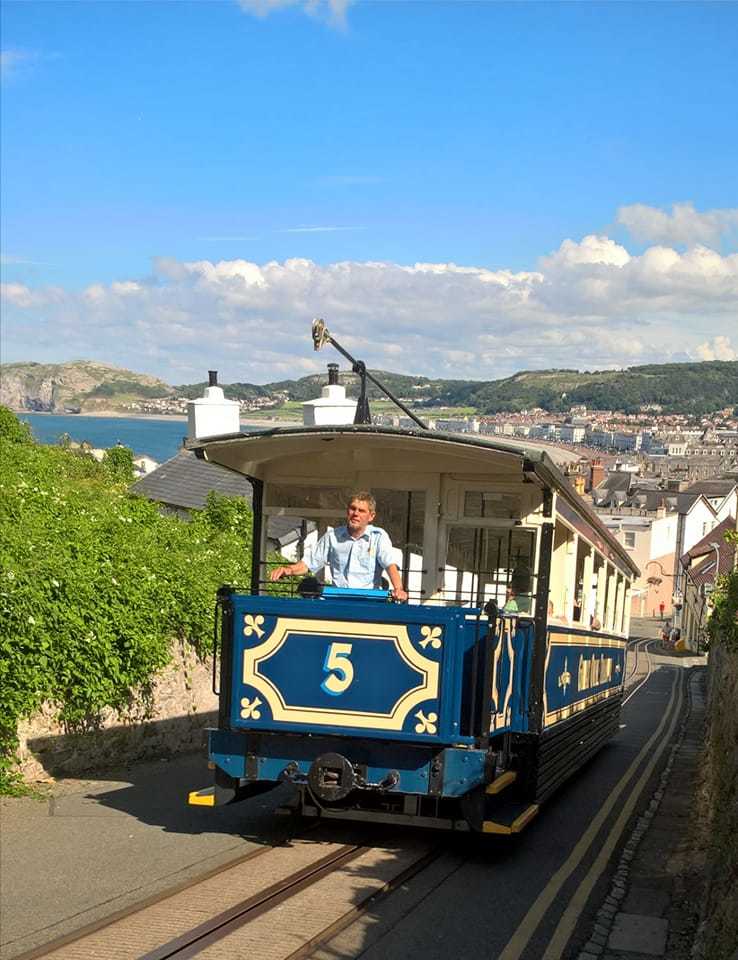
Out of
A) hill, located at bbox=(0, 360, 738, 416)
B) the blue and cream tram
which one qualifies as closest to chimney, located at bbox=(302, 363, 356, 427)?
the blue and cream tram

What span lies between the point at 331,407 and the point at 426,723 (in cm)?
768

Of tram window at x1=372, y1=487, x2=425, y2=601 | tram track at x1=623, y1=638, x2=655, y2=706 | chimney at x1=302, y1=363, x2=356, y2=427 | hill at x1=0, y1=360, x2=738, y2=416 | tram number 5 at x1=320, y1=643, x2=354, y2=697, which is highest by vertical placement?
hill at x1=0, y1=360, x2=738, y2=416

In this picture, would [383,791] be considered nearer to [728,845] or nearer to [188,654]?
[728,845]

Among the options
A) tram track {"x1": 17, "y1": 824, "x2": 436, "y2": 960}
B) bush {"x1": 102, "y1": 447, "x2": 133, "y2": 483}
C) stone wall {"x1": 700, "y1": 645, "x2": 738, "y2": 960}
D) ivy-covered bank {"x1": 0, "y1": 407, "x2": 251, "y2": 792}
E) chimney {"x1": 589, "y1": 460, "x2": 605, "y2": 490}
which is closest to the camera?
stone wall {"x1": 700, "y1": 645, "x2": 738, "y2": 960}

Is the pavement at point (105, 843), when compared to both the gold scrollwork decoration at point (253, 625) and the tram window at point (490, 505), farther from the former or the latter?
the tram window at point (490, 505)

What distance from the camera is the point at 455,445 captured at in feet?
30.6

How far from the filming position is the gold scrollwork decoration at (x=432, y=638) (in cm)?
823

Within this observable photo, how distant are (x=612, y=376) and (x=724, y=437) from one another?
5214cm

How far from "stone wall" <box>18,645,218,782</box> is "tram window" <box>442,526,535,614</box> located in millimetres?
2574

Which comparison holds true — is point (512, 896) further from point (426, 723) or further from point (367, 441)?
point (367, 441)

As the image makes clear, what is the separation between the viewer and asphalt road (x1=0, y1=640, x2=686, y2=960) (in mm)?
7184

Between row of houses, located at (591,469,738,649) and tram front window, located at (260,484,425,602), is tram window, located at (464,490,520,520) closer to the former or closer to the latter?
tram front window, located at (260,484,425,602)

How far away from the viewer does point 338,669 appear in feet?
27.7

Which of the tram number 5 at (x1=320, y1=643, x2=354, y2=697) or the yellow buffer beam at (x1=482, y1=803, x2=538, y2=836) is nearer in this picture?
the tram number 5 at (x1=320, y1=643, x2=354, y2=697)
